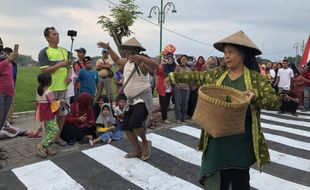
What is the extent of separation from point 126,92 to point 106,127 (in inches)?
68.5

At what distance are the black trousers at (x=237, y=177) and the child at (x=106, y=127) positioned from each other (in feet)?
13.4

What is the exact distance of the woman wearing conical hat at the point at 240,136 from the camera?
12.2 ft

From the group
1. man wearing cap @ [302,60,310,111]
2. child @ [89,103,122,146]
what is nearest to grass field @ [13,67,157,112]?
child @ [89,103,122,146]

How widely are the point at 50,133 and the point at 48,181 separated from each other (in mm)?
1189

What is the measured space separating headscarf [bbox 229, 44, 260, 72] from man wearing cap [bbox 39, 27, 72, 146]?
396 centimetres

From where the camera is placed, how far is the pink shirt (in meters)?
6.16

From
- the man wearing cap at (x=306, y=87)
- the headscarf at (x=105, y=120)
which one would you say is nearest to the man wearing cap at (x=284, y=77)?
the man wearing cap at (x=306, y=87)

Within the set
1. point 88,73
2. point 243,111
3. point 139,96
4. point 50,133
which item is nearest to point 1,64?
point 50,133

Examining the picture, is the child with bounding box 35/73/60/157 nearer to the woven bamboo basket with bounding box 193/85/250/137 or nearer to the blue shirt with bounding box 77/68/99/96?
the blue shirt with bounding box 77/68/99/96

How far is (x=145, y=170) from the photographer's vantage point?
6.09m

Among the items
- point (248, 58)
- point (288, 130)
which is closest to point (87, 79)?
point (288, 130)

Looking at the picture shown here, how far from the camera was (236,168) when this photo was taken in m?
3.73

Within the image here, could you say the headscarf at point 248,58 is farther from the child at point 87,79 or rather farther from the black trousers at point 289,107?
the black trousers at point 289,107

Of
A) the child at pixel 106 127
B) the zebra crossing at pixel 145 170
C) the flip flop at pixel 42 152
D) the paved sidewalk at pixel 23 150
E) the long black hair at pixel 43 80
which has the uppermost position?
the long black hair at pixel 43 80
